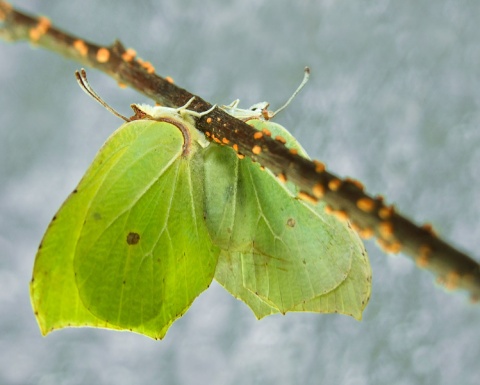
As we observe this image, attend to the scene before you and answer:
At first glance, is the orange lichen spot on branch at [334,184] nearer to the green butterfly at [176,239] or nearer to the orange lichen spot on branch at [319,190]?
the orange lichen spot on branch at [319,190]

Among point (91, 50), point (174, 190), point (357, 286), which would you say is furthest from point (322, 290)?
point (91, 50)

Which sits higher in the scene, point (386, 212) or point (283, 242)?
point (283, 242)

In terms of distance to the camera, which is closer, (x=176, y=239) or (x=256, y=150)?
(x=256, y=150)

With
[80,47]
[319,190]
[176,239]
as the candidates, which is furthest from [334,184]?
[176,239]

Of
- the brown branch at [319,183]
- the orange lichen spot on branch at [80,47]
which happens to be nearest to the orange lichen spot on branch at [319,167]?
the brown branch at [319,183]

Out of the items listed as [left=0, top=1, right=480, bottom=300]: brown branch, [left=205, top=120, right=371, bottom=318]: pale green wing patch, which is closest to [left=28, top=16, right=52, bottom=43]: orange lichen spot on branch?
[left=0, top=1, right=480, bottom=300]: brown branch

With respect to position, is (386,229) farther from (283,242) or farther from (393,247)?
(283,242)
